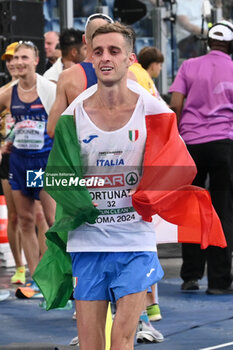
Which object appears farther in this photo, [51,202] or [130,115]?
[51,202]

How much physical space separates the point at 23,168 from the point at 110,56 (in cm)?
390

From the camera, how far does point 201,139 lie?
841 centimetres

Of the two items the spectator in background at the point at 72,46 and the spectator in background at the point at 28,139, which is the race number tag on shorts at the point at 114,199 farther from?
the spectator in background at the point at 72,46

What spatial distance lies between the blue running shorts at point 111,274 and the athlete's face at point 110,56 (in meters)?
0.77

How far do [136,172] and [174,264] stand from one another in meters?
5.84

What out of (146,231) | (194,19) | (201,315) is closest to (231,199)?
(201,315)

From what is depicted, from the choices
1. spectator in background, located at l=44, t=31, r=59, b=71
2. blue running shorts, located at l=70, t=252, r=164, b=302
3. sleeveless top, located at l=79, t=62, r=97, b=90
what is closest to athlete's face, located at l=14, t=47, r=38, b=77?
sleeveless top, located at l=79, t=62, r=97, b=90

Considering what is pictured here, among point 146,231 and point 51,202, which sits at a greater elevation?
point 146,231

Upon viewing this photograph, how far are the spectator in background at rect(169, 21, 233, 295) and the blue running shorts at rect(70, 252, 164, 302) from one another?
13.0 feet

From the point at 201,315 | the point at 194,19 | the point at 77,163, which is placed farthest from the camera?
the point at 194,19

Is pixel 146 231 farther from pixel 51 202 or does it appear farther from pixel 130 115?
pixel 51 202

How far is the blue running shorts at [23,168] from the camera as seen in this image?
8.16 m

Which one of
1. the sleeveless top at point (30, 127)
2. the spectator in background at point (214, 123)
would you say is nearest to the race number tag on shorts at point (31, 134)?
the sleeveless top at point (30, 127)

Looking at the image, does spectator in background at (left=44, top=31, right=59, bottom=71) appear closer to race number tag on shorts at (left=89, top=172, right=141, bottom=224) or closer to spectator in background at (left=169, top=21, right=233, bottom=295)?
spectator in background at (left=169, top=21, right=233, bottom=295)
